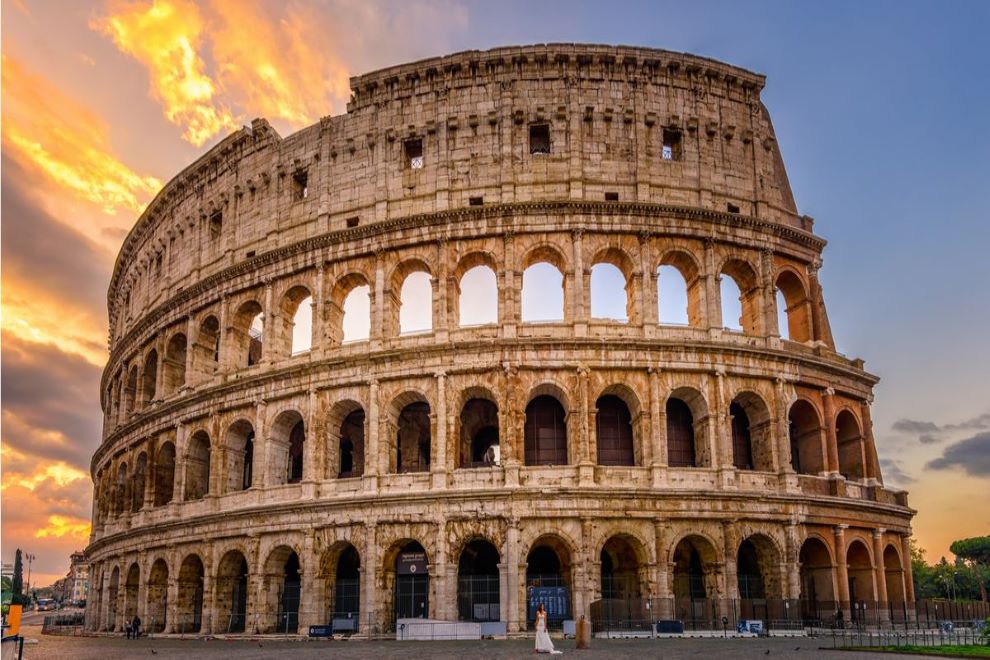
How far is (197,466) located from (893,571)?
27043mm

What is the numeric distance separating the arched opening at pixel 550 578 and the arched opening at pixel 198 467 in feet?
45.1

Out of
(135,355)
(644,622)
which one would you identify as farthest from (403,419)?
(135,355)

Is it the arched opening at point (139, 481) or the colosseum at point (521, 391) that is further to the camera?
the arched opening at point (139, 481)

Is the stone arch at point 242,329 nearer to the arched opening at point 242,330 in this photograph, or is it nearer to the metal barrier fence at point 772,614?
the arched opening at point 242,330

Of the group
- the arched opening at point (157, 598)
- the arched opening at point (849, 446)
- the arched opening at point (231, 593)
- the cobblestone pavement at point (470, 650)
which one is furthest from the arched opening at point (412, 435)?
the arched opening at point (849, 446)

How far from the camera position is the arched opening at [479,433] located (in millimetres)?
31062

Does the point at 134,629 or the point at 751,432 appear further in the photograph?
the point at 134,629

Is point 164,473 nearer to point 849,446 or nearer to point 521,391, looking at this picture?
point 521,391

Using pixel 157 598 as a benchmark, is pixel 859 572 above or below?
above

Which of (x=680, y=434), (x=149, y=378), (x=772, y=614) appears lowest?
(x=772, y=614)

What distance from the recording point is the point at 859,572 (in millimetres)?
30781

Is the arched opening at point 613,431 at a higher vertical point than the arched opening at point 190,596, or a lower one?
higher

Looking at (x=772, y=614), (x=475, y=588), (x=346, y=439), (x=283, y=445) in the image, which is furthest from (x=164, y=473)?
(x=772, y=614)

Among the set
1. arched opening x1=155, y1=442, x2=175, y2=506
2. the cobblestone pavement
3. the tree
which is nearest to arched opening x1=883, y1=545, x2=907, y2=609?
the cobblestone pavement
